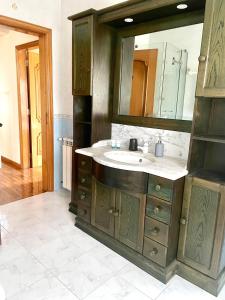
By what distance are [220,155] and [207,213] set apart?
47 cm

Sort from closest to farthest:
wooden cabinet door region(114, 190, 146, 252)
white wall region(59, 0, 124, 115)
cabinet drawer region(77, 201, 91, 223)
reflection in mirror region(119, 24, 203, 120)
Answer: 1. wooden cabinet door region(114, 190, 146, 252)
2. reflection in mirror region(119, 24, 203, 120)
3. cabinet drawer region(77, 201, 91, 223)
4. white wall region(59, 0, 124, 115)

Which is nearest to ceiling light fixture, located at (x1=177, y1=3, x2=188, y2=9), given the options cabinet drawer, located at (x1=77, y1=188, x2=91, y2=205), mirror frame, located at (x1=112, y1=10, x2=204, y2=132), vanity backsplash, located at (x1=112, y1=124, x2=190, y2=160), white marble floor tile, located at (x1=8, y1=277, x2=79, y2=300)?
mirror frame, located at (x1=112, y1=10, x2=204, y2=132)

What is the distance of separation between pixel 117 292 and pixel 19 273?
749 millimetres

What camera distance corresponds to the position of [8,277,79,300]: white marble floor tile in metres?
1.49

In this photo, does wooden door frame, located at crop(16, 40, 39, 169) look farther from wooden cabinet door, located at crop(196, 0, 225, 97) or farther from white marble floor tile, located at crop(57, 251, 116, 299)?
wooden cabinet door, located at crop(196, 0, 225, 97)

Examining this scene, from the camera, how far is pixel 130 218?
5.93 ft

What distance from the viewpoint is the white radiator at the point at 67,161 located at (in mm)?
2869

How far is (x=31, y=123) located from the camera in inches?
159

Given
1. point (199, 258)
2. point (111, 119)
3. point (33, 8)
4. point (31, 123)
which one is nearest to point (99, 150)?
point (111, 119)

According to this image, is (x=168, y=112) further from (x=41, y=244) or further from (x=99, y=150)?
(x=41, y=244)

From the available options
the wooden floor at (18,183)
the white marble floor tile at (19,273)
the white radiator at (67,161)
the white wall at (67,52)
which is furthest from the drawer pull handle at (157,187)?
the wooden floor at (18,183)

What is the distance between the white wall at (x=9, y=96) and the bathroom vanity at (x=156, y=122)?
210cm

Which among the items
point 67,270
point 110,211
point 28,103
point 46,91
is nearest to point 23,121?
point 28,103

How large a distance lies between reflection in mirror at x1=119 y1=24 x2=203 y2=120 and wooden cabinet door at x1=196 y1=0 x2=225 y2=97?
15.9 inches
